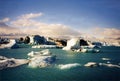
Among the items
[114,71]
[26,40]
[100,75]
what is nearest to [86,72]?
[100,75]

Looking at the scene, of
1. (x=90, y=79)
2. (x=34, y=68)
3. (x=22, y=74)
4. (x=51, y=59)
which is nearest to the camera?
(x=90, y=79)

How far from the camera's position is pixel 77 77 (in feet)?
37.1

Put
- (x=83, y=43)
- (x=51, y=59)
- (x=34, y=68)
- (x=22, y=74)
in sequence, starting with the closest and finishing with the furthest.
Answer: (x=22, y=74) < (x=34, y=68) < (x=51, y=59) < (x=83, y=43)

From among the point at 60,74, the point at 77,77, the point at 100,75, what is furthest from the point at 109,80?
the point at 60,74

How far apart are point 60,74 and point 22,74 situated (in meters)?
1.98

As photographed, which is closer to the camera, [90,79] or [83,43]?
[90,79]

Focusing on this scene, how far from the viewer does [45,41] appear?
155 ft

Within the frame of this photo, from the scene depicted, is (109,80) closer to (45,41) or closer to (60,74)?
(60,74)

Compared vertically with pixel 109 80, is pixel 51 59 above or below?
above

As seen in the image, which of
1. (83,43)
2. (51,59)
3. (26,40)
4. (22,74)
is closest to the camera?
(22,74)

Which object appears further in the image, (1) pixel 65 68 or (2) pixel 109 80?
(1) pixel 65 68

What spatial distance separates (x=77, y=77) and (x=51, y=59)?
3.39 m

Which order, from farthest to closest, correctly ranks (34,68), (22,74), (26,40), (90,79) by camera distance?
1. (26,40)
2. (34,68)
3. (22,74)
4. (90,79)

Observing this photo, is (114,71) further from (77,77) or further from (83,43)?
(83,43)
